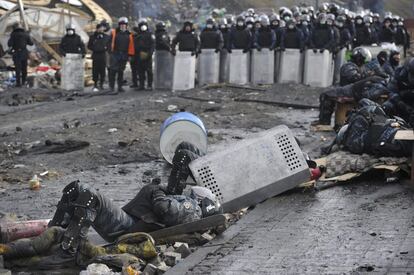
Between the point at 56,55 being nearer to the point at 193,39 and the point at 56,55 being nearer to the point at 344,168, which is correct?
the point at 193,39

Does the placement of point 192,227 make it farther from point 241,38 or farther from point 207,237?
point 241,38

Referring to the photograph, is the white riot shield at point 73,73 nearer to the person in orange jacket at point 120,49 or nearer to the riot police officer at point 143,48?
the person in orange jacket at point 120,49

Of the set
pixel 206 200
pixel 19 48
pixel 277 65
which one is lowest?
pixel 277 65

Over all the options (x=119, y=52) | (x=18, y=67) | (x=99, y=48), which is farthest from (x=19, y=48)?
(x=119, y=52)

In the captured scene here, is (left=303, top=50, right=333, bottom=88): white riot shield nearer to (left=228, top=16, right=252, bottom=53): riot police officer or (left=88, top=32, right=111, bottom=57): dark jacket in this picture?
(left=228, top=16, right=252, bottom=53): riot police officer

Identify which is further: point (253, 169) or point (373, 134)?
point (373, 134)

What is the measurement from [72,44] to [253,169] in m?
14.9

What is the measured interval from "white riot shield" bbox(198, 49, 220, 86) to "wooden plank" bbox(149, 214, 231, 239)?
52.1ft

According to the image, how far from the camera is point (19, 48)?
23641mm

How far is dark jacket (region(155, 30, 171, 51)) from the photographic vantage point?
2338 centimetres

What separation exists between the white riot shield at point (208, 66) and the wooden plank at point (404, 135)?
14038 millimetres

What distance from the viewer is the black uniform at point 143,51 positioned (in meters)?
23.1

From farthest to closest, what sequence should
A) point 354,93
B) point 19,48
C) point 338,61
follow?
point 338,61 → point 19,48 → point 354,93

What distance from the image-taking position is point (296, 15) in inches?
1033
